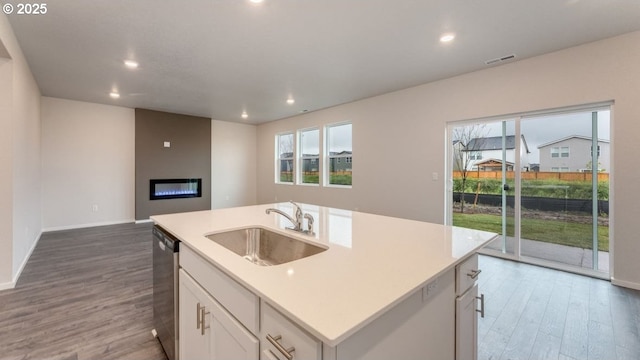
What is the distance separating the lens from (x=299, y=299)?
79cm

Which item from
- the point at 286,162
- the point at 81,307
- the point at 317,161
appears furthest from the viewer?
the point at 286,162

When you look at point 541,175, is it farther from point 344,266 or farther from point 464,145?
point 344,266

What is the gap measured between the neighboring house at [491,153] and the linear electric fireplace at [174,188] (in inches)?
247

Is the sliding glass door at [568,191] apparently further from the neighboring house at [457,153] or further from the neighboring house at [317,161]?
the neighboring house at [317,161]

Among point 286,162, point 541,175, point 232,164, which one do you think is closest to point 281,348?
point 541,175

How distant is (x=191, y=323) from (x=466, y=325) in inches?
55.2

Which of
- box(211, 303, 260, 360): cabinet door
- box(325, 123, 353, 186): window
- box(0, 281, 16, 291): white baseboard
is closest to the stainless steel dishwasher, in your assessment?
box(211, 303, 260, 360): cabinet door

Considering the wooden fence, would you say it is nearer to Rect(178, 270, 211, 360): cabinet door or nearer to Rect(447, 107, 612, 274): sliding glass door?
Rect(447, 107, 612, 274): sliding glass door

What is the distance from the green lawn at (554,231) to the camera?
314 centimetres

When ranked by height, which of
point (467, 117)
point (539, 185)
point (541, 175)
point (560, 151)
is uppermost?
point (467, 117)

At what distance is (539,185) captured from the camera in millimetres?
3510

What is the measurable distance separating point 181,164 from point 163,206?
1109 millimetres

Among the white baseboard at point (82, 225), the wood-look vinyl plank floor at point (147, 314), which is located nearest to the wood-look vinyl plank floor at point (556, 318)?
the wood-look vinyl plank floor at point (147, 314)

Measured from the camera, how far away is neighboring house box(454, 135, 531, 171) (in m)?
3.61
